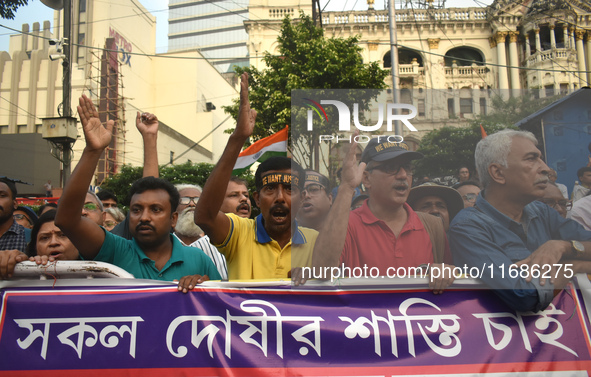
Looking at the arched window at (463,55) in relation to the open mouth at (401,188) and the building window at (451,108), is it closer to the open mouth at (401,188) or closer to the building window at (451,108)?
the building window at (451,108)

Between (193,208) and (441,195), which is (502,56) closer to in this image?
(193,208)

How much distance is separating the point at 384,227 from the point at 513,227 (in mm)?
602

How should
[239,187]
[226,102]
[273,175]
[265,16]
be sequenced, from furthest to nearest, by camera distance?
→ [226,102], [265,16], [239,187], [273,175]

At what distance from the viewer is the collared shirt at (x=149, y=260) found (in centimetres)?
252

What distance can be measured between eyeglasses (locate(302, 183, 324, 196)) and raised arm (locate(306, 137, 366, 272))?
3.5 inches

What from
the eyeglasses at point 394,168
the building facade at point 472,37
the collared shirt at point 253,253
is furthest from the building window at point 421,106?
the building facade at point 472,37

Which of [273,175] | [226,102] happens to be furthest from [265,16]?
[273,175]

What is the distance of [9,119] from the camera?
96.9 feet

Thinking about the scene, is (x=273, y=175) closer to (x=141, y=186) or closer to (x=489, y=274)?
(x=141, y=186)

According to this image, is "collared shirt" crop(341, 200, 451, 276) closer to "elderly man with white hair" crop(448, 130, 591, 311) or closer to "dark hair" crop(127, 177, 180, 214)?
"elderly man with white hair" crop(448, 130, 591, 311)

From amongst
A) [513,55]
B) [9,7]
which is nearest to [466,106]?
[9,7]

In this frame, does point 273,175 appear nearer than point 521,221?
No

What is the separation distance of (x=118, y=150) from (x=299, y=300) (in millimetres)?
27468

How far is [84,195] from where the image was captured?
2.26 m
